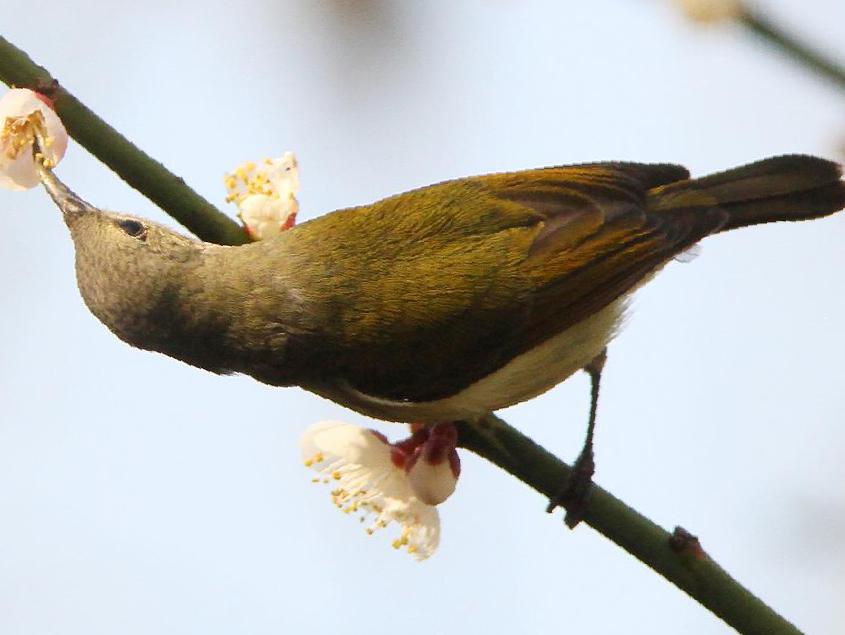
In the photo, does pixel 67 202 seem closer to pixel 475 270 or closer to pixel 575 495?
pixel 475 270

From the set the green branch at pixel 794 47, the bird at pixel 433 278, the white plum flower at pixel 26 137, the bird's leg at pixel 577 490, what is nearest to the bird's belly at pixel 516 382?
the bird at pixel 433 278

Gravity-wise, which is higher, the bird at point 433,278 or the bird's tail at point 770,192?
the bird's tail at point 770,192

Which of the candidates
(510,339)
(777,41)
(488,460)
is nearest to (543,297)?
(510,339)

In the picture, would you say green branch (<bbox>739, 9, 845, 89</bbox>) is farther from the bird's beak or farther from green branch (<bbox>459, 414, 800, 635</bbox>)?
the bird's beak

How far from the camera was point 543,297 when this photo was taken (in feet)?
10.6

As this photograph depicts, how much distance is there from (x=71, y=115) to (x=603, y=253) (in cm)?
157

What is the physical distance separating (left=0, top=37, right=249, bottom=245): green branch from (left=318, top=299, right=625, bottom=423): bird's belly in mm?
883

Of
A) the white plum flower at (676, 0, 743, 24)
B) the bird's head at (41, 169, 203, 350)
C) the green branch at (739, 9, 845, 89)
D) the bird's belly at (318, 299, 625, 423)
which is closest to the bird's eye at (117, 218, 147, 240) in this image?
the bird's head at (41, 169, 203, 350)

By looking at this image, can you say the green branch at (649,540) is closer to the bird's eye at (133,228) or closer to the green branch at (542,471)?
the green branch at (542,471)

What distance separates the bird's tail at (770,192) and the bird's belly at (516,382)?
0.40 metres

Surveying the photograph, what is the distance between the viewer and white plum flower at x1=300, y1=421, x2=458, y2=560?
275 cm

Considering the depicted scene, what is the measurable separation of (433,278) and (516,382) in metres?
0.38

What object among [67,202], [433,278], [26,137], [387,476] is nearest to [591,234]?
[433,278]

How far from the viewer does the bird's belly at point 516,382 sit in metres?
3.04
